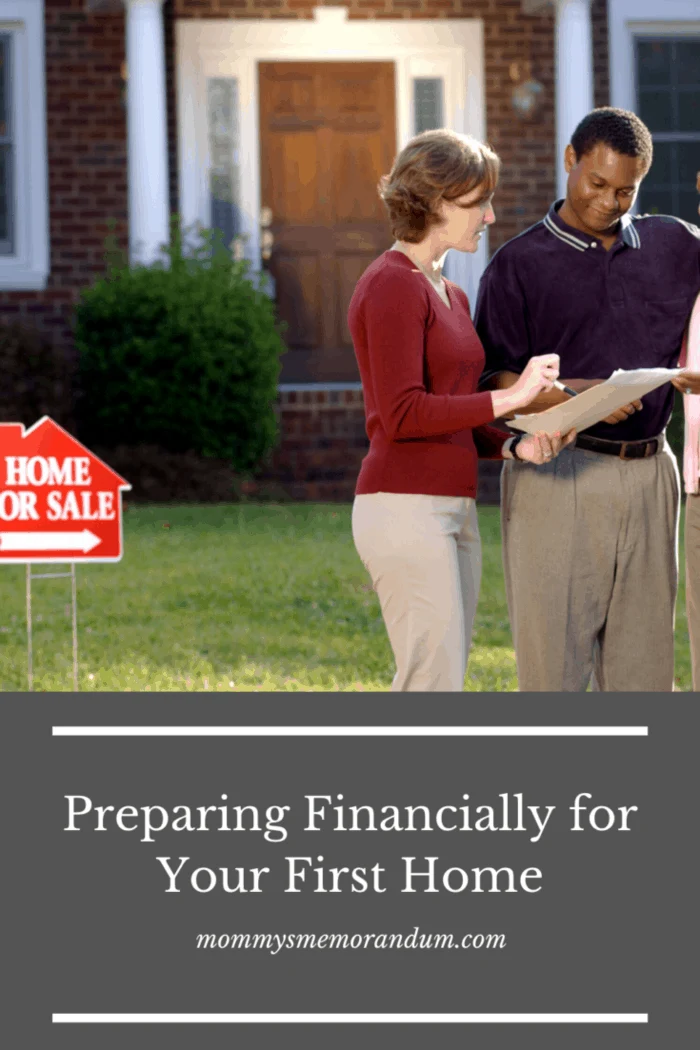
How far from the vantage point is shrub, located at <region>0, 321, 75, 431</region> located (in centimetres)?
992

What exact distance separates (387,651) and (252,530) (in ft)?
8.21

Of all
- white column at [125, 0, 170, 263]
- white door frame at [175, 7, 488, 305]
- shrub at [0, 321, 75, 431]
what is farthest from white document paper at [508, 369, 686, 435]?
white door frame at [175, 7, 488, 305]

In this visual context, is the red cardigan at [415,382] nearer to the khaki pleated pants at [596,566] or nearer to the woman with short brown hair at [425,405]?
the woman with short brown hair at [425,405]

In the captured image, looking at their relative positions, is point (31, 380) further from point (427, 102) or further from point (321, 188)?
point (427, 102)

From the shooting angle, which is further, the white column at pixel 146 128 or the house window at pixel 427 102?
the house window at pixel 427 102

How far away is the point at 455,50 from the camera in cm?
1127

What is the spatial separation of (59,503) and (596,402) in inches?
75.2
